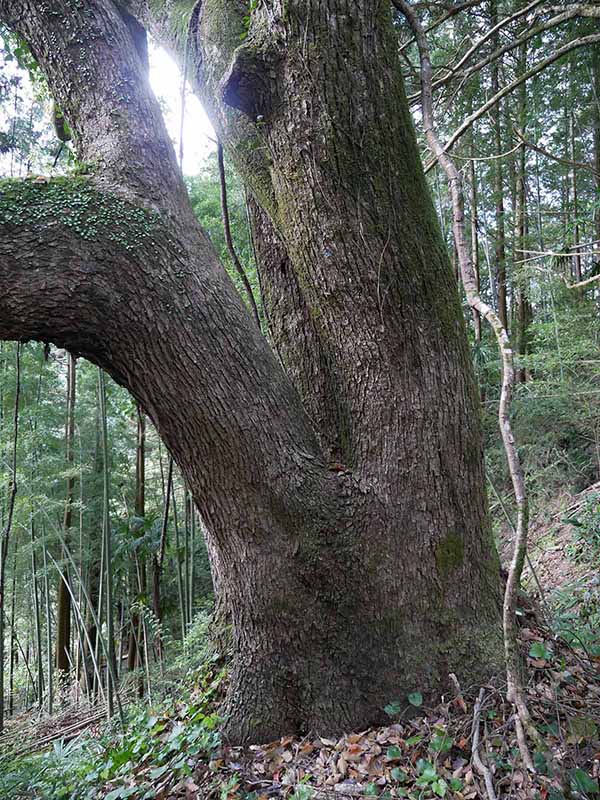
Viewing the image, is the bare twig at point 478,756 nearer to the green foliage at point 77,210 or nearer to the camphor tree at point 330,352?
the camphor tree at point 330,352

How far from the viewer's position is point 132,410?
738 cm

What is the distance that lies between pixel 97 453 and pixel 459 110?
22.8ft

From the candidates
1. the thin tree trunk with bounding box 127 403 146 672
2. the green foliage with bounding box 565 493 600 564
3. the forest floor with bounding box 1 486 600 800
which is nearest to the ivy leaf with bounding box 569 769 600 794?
the forest floor with bounding box 1 486 600 800

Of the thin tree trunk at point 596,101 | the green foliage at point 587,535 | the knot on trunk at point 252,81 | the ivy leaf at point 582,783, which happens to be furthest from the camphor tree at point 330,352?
the thin tree trunk at point 596,101

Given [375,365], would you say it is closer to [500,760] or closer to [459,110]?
[500,760]

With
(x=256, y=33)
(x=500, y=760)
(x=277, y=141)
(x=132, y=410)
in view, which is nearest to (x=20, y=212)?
(x=277, y=141)

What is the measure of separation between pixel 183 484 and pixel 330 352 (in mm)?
5490

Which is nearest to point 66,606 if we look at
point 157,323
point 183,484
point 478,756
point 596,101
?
point 183,484

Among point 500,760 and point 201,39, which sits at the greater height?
point 201,39

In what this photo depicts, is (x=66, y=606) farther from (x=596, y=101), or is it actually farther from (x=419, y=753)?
(x=596, y=101)

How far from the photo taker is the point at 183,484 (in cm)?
724

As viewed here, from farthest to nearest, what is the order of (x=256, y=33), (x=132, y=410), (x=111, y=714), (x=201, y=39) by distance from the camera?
(x=132, y=410)
(x=111, y=714)
(x=201, y=39)
(x=256, y=33)

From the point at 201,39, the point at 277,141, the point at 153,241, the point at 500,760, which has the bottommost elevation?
the point at 500,760

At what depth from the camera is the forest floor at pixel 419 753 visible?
167cm
